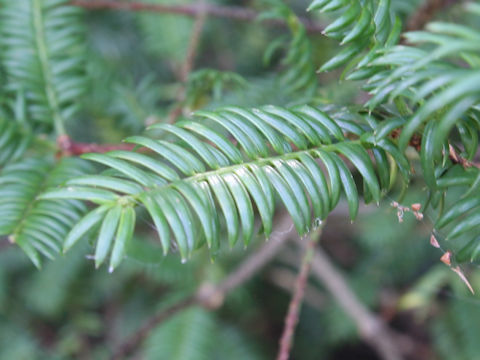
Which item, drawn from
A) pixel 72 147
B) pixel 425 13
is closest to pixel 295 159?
pixel 72 147

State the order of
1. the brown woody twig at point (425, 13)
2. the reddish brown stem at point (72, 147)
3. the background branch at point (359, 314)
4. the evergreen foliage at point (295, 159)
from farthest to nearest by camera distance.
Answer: the background branch at point (359, 314)
the brown woody twig at point (425, 13)
the reddish brown stem at point (72, 147)
the evergreen foliage at point (295, 159)

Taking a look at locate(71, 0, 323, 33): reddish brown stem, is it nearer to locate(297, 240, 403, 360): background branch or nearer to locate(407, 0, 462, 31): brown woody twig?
locate(407, 0, 462, 31): brown woody twig

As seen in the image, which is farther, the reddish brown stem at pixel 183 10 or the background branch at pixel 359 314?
the background branch at pixel 359 314

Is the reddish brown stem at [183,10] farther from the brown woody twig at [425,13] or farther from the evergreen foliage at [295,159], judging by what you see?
the evergreen foliage at [295,159]

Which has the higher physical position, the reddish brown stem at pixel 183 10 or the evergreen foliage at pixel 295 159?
the evergreen foliage at pixel 295 159

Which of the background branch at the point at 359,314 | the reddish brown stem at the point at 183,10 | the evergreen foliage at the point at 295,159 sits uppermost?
the evergreen foliage at the point at 295,159

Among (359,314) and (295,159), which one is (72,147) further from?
(359,314)

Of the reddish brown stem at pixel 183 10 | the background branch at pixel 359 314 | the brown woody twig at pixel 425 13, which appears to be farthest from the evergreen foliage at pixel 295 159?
the background branch at pixel 359 314

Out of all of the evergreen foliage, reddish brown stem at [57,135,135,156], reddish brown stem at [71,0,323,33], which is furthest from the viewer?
reddish brown stem at [71,0,323,33]

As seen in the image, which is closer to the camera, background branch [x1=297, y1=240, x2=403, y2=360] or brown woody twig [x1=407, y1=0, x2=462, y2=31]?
brown woody twig [x1=407, y1=0, x2=462, y2=31]

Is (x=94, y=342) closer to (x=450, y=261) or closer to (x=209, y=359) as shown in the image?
(x=209, y=359)

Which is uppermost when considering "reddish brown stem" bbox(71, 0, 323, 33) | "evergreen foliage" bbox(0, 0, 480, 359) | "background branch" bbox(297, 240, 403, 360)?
"evergreen foliage" bbox(0, 0, 480, 359)

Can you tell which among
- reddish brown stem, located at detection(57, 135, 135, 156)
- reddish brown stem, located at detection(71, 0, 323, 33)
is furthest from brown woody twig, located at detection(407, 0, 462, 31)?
reddish brown stem, located at detection(57, 135, 135, 156)
